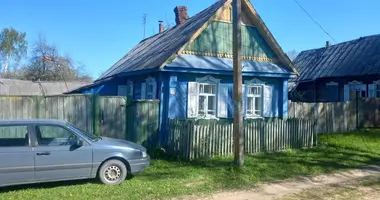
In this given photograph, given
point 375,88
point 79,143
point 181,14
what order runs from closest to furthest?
point 79,143 < point 181,14 < point 375,88

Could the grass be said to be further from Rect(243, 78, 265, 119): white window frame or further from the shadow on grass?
Rect(243, 78, 265, 119): white window frame

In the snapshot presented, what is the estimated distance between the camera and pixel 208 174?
9.63 meters

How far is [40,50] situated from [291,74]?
132 ft

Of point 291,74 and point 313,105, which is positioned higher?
point 291,74

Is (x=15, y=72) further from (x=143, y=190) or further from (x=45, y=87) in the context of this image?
(x=143, y=190)

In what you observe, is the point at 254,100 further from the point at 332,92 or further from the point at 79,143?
the point at 332,92

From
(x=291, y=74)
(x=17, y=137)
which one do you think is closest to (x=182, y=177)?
(x=17, y=137)

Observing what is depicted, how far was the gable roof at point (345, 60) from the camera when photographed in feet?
82.9

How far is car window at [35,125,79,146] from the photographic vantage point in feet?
26.8

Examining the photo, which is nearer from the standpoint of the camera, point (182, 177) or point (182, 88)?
point (182, 177)

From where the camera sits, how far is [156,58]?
48.8 feet

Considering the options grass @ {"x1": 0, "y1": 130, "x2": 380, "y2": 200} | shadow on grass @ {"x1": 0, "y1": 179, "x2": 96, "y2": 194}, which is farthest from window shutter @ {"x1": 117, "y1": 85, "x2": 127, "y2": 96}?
shadow on grass @ {"x1": 0, "y1": 179, "x2": 96, "y2": 194}

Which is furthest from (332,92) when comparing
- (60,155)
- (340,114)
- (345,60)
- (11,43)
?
(11,43)

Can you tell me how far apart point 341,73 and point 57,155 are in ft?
73.8
